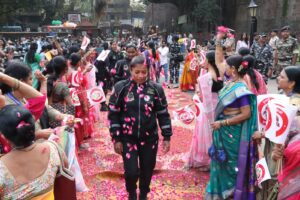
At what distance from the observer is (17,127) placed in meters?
1.95

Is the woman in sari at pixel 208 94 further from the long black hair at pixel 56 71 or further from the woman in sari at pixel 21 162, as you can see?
the woman in sari at pixel 21 162

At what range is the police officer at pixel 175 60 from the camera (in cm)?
1253

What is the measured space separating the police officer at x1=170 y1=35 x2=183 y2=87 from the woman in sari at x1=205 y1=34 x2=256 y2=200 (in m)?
8.85

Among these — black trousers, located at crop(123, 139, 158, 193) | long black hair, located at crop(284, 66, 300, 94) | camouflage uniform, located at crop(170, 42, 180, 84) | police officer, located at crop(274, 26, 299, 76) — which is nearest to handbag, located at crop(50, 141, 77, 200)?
black trousers, located at crop(123, 139, 158, 193)

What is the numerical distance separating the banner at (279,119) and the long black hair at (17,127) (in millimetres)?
1756

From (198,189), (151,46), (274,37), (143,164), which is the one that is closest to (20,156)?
(143,164)

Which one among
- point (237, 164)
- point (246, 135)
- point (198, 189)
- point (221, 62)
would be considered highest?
point (221, 62)

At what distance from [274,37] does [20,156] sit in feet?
45.7

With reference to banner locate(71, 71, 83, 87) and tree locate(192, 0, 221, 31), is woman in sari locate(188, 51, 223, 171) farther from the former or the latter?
tree locate(192, 0, 221, 31)

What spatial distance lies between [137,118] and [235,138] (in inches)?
42.6

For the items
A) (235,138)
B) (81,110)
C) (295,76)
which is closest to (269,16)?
(81,110)

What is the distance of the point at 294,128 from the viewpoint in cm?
270

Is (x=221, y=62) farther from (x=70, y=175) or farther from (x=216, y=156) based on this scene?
(x=70, y=175)

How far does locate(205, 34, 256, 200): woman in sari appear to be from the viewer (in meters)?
3.60
